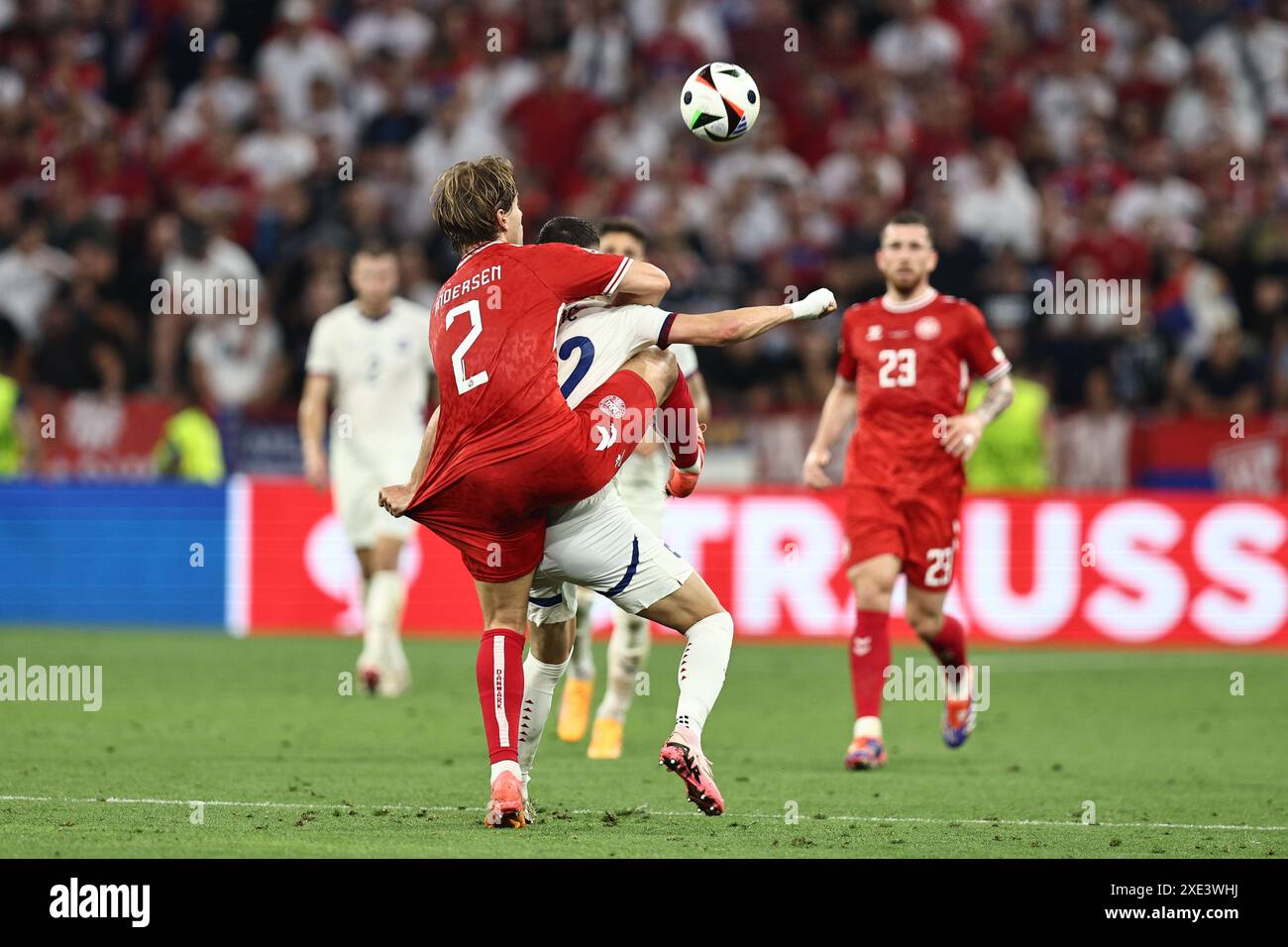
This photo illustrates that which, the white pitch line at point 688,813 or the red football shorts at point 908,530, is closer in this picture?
the white pitch line at point 688,813

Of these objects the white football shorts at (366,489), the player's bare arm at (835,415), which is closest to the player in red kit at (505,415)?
the player's bare arm at (835,415)

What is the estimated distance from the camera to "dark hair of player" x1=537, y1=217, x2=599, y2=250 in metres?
8.38

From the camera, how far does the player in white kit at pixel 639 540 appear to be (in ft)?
24.4

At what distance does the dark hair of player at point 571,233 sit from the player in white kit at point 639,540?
717mm

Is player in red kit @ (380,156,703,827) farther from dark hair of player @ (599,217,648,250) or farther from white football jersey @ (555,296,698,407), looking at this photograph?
dark hair of player @ (599,217,648,250)

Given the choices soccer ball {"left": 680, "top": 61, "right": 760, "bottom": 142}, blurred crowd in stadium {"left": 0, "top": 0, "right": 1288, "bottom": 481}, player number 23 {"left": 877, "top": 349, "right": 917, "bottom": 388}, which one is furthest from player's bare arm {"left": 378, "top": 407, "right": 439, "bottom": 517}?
blurred crowd in stadium {"left": 0, "top": 0, "right": 1288, "bottom": 481}

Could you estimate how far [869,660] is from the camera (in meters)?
10.3

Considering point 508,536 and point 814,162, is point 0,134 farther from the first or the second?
point 508,536

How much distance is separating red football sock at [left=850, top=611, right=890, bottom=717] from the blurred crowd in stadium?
7263mm

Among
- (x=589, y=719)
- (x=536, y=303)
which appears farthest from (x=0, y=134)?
(x=536, y=303)

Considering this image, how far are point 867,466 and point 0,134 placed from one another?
13.5 m

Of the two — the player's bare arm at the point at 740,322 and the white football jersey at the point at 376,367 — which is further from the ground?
the white football jersey at the point at 376,367

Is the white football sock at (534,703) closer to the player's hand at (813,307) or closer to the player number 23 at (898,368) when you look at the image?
the player's hand at (813,307)

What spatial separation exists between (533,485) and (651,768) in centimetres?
293
